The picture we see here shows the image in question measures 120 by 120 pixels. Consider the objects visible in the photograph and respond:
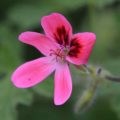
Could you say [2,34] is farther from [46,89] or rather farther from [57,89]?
[57,89]

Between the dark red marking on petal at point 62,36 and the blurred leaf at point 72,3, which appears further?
the blurred leaf at point 72,3

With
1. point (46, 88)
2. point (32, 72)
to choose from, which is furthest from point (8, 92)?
point (32, 72)

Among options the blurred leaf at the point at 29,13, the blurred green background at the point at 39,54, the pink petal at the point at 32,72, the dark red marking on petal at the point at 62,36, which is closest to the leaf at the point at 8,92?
the blurred green background at the point at 39,54

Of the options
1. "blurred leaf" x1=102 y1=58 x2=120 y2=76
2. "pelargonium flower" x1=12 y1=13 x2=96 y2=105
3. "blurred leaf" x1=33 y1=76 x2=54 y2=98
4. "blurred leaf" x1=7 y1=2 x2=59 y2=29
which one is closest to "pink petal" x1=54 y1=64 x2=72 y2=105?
"pelargonium flower" x1=12 y1=13 x2=96 y2=105

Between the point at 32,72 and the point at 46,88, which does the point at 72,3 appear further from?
the point at 32,72

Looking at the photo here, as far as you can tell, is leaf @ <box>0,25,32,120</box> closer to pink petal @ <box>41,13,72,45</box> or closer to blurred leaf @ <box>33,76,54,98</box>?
blurred leaf @ <box>33,76,54,98</box>

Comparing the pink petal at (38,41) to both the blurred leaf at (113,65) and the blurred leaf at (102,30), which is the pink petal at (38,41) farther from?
the blurred leaf at (102,30)

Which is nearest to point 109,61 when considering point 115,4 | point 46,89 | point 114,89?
point 114,89
